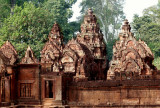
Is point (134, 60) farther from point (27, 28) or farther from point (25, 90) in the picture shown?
point (25, 90)

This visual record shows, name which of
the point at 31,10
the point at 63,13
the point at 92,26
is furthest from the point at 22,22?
the point at 63,13

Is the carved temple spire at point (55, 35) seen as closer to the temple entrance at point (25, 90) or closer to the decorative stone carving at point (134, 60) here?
the decorative stone carving at point (134, 60)

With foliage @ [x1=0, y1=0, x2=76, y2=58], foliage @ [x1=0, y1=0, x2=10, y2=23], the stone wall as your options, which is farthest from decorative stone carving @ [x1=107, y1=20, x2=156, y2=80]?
foliage @ [x1=0, y1=0, x2=10, y2=23]

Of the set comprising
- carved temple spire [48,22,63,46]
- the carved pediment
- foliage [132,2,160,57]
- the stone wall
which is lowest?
the stone wall

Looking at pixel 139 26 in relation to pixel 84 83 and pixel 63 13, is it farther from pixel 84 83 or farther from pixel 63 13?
pixel 84 83

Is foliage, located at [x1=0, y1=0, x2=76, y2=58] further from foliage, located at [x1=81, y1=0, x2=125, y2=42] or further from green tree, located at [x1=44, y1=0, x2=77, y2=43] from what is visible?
foliage, located at [x1=81, y1=0, x2=125, y2=42]

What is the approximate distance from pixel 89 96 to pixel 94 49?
2611 cm

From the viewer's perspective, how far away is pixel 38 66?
19.5 m

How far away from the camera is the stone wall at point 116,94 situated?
1928 cm

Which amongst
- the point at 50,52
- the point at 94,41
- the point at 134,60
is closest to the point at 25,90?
the point at 134,60

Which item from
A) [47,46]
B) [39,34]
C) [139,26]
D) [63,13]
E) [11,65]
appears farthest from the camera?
[139,26]

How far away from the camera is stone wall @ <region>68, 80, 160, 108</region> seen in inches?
759

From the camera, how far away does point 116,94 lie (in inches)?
771

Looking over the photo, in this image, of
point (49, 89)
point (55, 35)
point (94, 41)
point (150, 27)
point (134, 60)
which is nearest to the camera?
point (49, 89)
